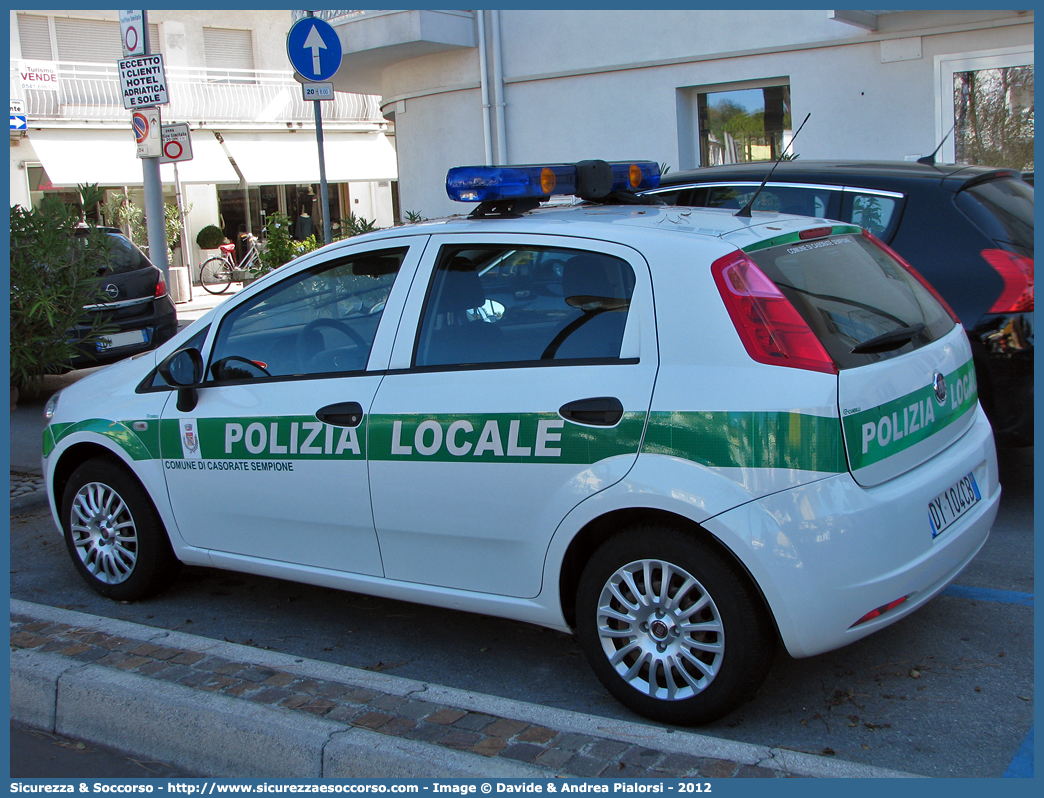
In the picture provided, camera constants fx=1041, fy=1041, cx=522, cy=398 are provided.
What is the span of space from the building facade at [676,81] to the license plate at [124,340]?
5884 millimetres

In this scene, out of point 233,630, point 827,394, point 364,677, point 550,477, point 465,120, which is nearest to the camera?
point 827,394

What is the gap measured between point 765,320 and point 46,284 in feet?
20.2

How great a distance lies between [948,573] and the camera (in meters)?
3.39

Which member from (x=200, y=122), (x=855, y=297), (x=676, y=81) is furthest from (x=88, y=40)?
(x=855, y=297)

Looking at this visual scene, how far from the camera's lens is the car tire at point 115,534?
4574 millimetres

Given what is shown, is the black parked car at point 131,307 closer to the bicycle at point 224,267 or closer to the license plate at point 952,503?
the license plate at point 952,503

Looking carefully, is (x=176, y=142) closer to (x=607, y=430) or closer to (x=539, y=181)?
(x=539, y=181)

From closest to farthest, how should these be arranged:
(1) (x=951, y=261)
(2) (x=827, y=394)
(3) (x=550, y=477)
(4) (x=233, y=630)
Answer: (2) (x=827, y=394) < (3) (x=550, y=477) < (4) (x=233, y=630) < (1) (x=951, y=261)

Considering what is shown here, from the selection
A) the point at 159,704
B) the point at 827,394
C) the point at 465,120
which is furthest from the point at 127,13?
the point at 827,394

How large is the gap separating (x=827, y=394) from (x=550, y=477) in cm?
90

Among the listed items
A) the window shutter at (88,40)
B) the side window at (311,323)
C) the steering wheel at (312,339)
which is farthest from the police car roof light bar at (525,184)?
→ the window shutter at (88,40)

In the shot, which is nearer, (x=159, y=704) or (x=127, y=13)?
(x=159, y=704)

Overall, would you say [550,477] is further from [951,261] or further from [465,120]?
[465,120]

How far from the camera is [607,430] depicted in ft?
10.7
